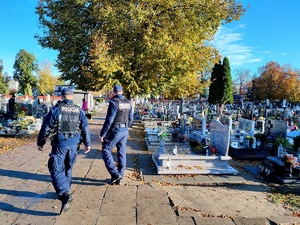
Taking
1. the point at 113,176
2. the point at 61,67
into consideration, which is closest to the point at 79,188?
the point at 113,176

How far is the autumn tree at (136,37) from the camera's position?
1178 cm

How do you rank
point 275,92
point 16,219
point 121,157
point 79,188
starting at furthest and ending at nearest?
point 275,92
point 121,157
point 79,188
point 16,219

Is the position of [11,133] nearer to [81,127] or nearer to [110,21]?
[110,21]

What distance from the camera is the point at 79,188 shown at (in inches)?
202

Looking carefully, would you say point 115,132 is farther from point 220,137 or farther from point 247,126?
point 247,126

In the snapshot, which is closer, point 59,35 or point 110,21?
point 110,21

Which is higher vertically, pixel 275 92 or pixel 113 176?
pixel 275 92

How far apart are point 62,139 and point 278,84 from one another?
198 ft

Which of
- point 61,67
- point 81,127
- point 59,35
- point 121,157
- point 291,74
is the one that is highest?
point 291,74

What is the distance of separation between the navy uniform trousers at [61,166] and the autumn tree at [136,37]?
23.6 ft

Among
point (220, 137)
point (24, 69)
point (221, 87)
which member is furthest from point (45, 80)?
point (220, 137)

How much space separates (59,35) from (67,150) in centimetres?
1106

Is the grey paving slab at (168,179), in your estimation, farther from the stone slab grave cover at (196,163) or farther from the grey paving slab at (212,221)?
the grey paving slab at (212,221)

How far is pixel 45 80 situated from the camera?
66.9 metres
